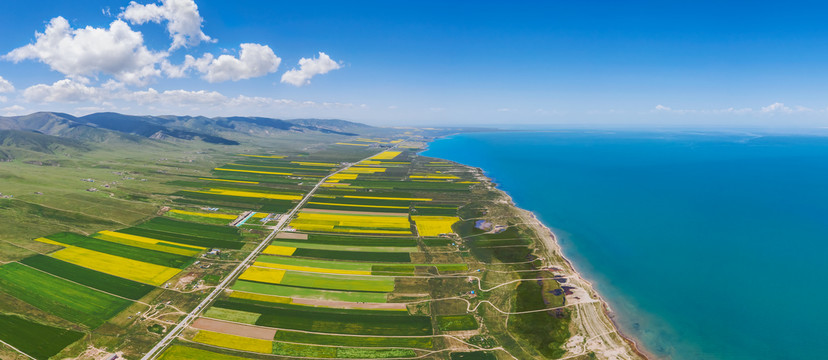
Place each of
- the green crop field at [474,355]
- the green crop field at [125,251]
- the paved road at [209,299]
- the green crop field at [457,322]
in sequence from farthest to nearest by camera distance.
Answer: the green crop field at [125,251] → the green crop field at [457,322] → the paved road at [209,299] → the green crop field at [474,355]

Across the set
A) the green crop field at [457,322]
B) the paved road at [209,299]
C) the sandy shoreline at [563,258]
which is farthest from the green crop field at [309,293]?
the sandy shoreline at [563,258]

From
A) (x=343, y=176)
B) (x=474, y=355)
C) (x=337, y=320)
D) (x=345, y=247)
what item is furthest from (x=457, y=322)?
(x=343, y=176)

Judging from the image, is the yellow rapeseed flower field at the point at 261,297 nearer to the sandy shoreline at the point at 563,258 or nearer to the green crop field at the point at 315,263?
the green crop field at the point at 315,263

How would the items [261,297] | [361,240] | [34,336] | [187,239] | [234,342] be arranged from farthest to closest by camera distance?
1. [361,240]
2. [187,239]
3. [261,297]
4. [234,342]
5. [34,336]

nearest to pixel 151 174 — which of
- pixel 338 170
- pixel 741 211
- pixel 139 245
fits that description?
pixel 338 170

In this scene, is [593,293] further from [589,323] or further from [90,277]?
[90,277]

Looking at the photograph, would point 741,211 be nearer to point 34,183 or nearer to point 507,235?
point 507,235
